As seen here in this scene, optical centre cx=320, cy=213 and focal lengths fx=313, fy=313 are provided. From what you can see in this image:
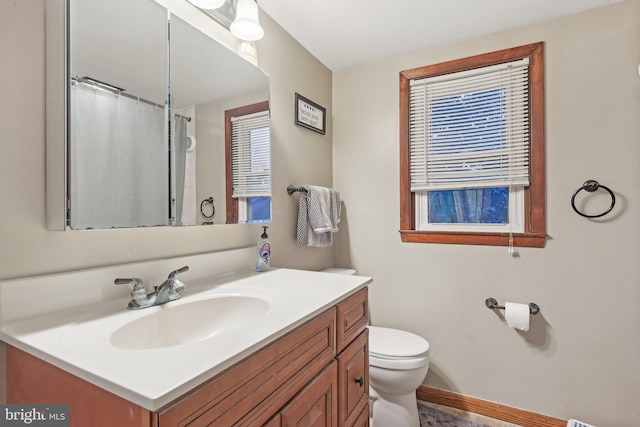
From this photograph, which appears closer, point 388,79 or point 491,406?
point 491,406

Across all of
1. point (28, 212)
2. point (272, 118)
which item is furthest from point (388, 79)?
point (28, 212)

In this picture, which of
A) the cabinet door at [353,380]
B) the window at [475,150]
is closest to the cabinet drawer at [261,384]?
the cabinet door at [353,380]

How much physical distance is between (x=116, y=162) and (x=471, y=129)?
185cm

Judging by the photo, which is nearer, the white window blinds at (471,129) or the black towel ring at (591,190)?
the black towel ring at (591,190)

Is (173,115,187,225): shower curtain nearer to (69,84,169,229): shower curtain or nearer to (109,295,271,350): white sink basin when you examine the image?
(69,84,169,229): shower curtain

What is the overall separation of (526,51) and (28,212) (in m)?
2.32

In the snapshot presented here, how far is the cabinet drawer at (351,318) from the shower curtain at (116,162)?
70 cm

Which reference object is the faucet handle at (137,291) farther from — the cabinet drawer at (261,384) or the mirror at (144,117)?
the cabinet drawer at (261,384)

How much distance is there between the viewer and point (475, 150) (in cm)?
189

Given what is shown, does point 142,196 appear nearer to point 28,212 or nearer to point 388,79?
point 28,212

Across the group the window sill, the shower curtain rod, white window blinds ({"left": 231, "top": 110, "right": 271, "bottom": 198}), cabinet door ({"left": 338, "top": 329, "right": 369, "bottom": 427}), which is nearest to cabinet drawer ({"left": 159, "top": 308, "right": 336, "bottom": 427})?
cabinet door ({"left": 338, "top": 329, "right": 369, "bottom": 427})

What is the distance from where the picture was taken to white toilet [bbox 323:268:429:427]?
5.13 feet

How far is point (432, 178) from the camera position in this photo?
2002mm

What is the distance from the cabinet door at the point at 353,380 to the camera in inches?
44.1
